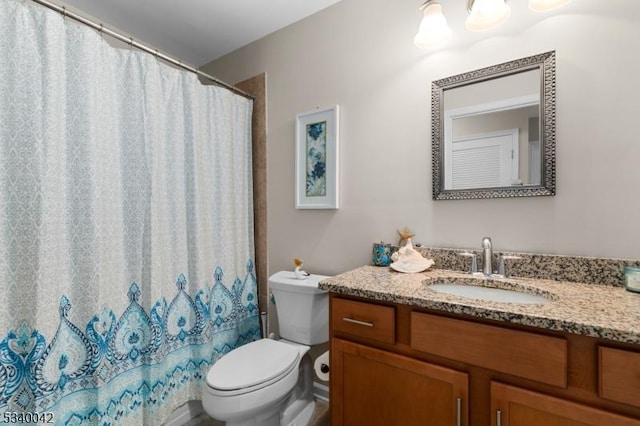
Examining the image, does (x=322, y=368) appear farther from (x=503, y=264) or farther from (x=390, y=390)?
(x=503, y=264)

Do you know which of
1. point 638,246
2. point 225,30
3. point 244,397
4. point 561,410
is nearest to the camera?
point 561,410

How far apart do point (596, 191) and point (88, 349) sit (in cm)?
216

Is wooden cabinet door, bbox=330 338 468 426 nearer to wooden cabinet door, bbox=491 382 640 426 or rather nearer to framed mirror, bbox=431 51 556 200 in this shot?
wooden cabinet door, bbox=491 382 640 426

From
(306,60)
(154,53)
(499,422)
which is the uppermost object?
(306,60)

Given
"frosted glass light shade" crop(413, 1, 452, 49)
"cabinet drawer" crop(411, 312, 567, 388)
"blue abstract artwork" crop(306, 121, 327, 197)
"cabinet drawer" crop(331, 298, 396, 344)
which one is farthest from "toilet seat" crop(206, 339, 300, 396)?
"frosted glass light shade" crop(413, 1, 452, 49)

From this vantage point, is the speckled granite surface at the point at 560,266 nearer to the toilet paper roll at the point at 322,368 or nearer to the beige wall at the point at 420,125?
the beige wall at the point at 420,125

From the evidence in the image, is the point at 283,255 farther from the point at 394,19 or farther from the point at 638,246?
the point at 638,246

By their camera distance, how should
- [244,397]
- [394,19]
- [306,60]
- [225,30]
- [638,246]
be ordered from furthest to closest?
[225,30], [306,60], [394,19], [244,397], [638,246]

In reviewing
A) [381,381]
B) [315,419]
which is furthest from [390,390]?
[315,419]

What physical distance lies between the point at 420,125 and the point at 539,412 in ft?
3.91

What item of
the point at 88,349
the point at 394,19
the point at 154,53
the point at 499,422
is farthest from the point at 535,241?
the point at 154,53

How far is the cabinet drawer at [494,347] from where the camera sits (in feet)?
2.46

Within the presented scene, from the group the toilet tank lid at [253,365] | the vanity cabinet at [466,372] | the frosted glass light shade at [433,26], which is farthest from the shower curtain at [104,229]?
the frosted glass light shade at [433,26]

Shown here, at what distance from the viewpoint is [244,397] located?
3.89ft
